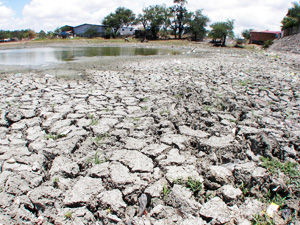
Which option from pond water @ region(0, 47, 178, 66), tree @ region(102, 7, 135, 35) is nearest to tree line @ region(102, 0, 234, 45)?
tree @ region(102, 7, 135, 35)

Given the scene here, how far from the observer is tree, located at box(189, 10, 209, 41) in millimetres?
43281

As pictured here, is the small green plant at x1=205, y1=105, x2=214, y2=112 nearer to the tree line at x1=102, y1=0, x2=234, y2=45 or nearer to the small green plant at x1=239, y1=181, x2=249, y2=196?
the small green plant at x1=239, y1=181, x2=249, y2=196

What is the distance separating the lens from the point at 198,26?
142 ft

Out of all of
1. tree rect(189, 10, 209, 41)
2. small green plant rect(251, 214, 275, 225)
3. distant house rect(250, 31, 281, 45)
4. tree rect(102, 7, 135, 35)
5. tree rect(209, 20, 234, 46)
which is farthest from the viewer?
tree rect(102, 7, 135, 35)

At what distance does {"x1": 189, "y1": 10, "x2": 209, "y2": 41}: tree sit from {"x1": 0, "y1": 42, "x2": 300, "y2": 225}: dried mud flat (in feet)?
139

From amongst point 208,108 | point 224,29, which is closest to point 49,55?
point 208,108

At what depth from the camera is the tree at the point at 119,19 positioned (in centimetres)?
5694

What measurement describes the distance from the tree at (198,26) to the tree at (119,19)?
20.0m

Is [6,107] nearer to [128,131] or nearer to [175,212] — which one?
[128,131]

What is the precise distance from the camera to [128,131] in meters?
2.89

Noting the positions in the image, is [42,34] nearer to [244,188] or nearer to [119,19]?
A: [119,19]

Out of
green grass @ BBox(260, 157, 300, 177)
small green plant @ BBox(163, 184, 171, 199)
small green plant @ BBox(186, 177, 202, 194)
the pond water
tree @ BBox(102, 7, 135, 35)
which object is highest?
tree @ BBox(102, 7, 135, 35)

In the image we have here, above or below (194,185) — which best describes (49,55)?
above

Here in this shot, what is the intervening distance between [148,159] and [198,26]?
150ft
